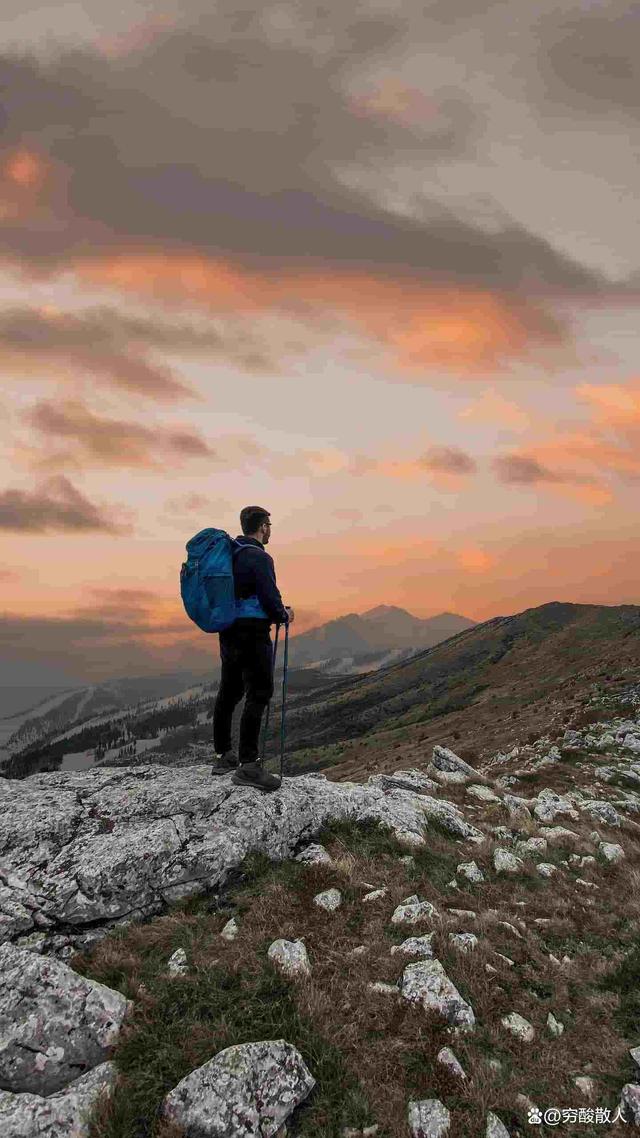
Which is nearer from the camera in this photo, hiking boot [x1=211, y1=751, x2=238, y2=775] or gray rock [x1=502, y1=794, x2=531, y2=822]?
hiking boot [x1=211, y1=751, x2=238, y2=775]

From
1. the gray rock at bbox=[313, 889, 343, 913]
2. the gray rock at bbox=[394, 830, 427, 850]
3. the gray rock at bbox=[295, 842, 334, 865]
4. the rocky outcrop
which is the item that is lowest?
the gray rock at bbox=[394, 830, 427, 850]

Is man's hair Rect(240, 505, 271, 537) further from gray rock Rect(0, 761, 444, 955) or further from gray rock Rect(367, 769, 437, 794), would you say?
gray rock Rect(367, 769, 437, 794)

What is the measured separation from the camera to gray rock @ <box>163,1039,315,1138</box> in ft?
17.3

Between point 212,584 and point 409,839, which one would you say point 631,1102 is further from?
point 212,584

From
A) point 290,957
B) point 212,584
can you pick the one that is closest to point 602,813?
point 290,957

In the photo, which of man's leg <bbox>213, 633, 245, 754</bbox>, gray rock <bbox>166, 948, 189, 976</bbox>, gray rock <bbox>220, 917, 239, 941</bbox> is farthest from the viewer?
man's leg <bbox>213, 633, 245, 754</bbox>

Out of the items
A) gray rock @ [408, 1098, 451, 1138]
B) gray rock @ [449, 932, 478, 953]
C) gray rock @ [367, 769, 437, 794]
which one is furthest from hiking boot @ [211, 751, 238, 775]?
gray rock @ [408, 1098, 451, 1138]

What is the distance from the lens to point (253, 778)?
1159 cm

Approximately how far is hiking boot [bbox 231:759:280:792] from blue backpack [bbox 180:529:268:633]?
3.25m

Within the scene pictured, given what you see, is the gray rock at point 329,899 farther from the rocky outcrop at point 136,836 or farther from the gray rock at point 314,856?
the rocky outcrop at point 136,836

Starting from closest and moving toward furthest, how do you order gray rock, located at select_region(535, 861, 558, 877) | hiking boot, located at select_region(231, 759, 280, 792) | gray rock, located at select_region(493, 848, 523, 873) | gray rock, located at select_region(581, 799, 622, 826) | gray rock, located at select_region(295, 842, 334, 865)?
gray rock, located at select_region(295, 842, 334, 865)
gray rock, located at select_region(493, 848, 523, 873)
gray rock, located at select_region(535, 861, 558, 877)
hiking boot, located at select_region(231, 759, 280, 792)
gray rock, located at select_region(581, 799, 622, 826)

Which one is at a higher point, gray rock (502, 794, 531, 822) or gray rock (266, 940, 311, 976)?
gray rock (266, 940, 311, 976)

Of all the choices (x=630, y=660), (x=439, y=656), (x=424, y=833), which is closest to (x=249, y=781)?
(x=424, y=833)

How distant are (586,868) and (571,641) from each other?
352ft
